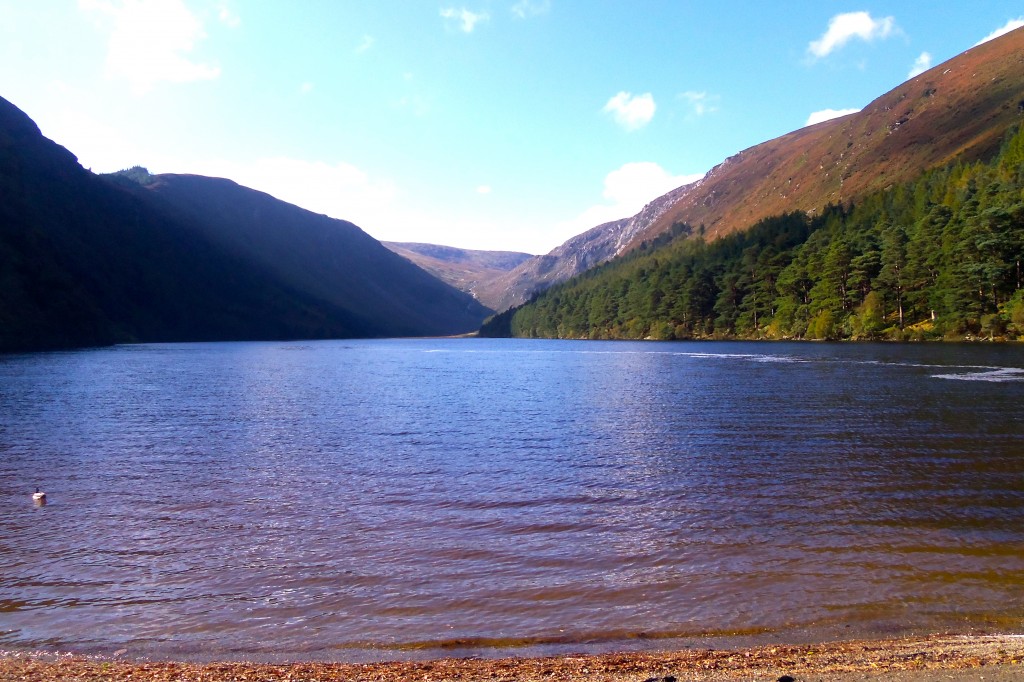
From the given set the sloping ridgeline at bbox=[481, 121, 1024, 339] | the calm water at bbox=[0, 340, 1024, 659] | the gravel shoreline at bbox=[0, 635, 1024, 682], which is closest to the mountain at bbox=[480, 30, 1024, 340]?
the sloping ridgeline at bbox=[481, 121, 1024, 339]

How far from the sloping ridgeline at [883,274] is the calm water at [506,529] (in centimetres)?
7366

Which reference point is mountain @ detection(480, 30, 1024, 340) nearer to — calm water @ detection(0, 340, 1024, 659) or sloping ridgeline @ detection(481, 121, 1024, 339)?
sloping ridgeline @ detection(481, 121, 1024, 339)

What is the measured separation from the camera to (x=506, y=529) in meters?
17.6

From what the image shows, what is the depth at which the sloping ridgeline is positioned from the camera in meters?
98.9

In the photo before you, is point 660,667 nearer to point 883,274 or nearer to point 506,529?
point 506,529

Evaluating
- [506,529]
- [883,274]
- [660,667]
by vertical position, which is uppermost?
[883,274]

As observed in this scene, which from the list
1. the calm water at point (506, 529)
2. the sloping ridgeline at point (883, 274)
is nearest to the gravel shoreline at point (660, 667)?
the calm water at point (506, 529)

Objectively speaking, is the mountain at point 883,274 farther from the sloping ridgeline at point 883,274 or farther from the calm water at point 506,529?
the calm water at point 506,529

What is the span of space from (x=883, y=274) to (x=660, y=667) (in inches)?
4993

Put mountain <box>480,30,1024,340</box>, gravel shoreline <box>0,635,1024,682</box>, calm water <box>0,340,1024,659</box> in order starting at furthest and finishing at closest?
mountain <box>480,30,1024,340</box>, calm water <box>0,340,1024,659</box>, gravel shoreline <box>0,635,1024,682</box>

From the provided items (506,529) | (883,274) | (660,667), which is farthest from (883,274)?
(660,667)

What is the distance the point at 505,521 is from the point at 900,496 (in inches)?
473

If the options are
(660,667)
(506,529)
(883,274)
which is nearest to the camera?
(660,667)

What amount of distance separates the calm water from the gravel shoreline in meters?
0.68
